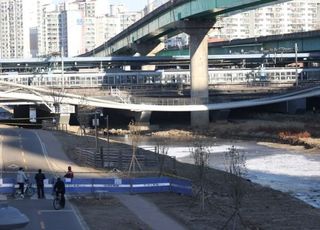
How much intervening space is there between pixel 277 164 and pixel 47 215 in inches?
1179

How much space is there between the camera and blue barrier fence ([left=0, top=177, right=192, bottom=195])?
101 ft

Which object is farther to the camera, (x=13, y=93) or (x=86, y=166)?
(x=13, y=93)

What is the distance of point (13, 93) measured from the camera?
84.8 meters

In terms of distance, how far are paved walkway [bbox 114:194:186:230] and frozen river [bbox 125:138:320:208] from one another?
27.6 feet

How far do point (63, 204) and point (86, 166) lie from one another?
1858 centimetres

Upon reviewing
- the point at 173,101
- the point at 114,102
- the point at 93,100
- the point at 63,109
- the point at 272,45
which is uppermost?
the point at 272,45

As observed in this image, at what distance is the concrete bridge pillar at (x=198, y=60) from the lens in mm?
92625

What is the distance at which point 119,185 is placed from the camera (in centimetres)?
3109

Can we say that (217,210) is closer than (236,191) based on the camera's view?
No

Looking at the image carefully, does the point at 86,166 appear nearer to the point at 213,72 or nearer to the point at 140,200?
the point at 140,200

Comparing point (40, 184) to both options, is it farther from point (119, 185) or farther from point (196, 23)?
point (196, 23)

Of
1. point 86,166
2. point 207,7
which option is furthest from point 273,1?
point 86,166

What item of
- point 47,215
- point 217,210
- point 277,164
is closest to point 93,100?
point 277,164

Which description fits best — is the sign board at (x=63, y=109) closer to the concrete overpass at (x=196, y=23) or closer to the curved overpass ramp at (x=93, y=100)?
the curved overpass ramp at (x=93, y=100)
